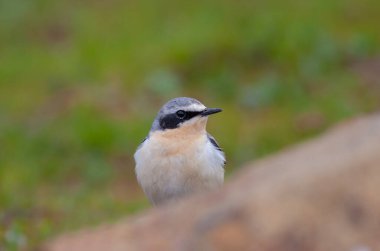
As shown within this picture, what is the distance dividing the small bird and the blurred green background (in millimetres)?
2806

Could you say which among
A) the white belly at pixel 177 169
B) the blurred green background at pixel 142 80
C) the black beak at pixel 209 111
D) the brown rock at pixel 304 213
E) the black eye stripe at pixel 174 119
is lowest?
the brown rock at pixel 304 213

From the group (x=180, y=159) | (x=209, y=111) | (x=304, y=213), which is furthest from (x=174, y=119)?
(x=304, y=213)

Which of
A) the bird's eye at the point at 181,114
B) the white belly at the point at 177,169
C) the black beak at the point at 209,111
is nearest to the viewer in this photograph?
the white belly at the point at 177,169

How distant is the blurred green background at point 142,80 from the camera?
1315cm

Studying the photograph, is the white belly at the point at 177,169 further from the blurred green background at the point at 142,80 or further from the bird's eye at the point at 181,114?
the blurred green background at the point at 142,80

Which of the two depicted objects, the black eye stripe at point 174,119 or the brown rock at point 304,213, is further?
the black eye stripe at point 174,119

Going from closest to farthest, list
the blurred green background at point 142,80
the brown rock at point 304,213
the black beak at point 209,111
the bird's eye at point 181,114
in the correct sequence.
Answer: the brown rock at point 304,213 → the black beak at point 209,111 → the bird's eye at point 181,114 → the blurred green background at point 142,80

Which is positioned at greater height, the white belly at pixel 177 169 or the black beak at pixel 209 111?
the black beak at pixel 209 111

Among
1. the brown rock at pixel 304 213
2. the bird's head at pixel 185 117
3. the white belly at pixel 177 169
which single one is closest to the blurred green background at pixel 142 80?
the bird's head at pixel 185 117

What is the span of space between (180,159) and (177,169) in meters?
0.08

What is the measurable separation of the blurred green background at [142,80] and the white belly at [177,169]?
289 cm

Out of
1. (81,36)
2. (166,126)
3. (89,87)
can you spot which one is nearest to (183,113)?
(166,126)

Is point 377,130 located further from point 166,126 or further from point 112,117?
point 112,117

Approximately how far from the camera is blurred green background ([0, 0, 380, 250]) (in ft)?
43.1
